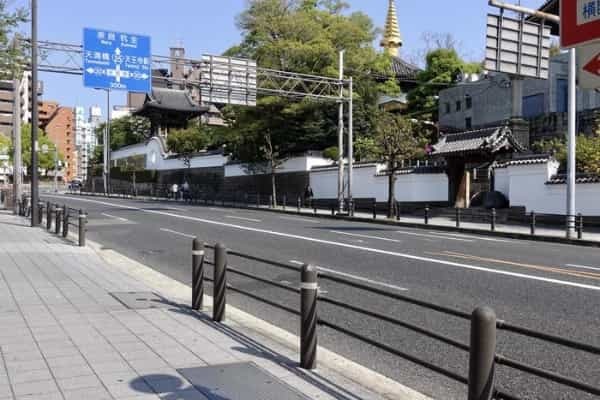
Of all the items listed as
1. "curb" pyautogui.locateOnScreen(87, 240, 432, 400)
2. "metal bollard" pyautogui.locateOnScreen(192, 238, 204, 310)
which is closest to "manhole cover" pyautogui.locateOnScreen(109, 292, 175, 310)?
"curb" pyautogui.locateOnScreen(87, 240, 432, 400)

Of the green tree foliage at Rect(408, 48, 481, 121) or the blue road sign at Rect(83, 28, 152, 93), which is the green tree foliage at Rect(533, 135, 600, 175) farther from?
the green tree foliage at Rect(408, 48, 481, 121)

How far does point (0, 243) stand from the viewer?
1534 centimetres

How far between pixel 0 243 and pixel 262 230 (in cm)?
866

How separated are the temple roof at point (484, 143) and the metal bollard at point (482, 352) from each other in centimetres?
2452

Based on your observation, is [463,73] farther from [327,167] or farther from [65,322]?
[65,322]

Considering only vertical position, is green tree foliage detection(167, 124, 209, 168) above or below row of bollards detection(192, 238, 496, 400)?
above

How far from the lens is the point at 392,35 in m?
87.6

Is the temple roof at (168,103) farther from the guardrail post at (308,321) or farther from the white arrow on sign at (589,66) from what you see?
the white arrow on sign at (589,66)

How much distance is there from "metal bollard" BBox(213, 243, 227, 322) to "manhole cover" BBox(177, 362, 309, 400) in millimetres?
1756

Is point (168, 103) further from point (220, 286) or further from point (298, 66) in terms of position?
point (220, 286)

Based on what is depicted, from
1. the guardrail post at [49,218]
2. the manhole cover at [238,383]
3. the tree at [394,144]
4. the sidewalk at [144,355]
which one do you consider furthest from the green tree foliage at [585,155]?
the manhole cover at [238,383]

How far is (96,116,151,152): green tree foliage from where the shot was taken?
3174 inches

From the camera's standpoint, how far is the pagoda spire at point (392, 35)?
3388 inches

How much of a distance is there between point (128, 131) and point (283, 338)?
267 feet
